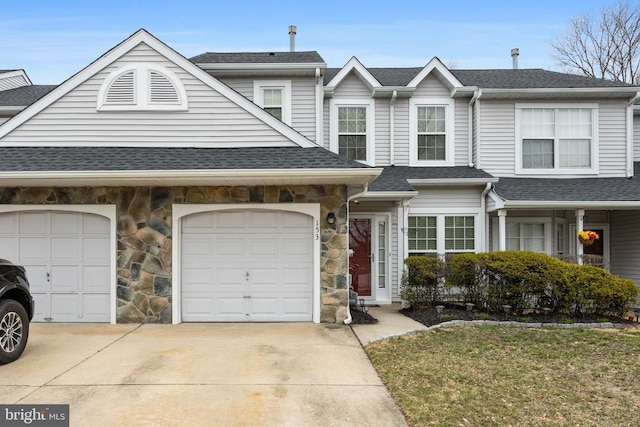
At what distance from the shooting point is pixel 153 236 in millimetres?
8047

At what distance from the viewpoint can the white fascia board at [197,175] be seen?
23.5ft

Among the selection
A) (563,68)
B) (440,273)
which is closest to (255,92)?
(440,273)

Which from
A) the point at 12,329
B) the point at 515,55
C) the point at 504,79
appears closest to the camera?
the point at 12,329

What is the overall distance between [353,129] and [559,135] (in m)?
5.46

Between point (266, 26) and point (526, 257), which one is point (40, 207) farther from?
point (266, 26)

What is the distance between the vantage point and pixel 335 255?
807 centimetres

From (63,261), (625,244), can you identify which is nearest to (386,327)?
(63,261)

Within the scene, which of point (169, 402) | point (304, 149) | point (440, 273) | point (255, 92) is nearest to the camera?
point (169, 402)

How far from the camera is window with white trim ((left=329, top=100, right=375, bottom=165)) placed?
11633 mm

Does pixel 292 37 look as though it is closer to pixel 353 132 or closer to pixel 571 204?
pixel 353 132

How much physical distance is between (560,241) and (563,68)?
15.4 m

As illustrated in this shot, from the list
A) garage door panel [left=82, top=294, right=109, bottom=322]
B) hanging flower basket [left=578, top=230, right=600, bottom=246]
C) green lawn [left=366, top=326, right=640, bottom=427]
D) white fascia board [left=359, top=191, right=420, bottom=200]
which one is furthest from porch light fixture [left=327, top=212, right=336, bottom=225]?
hanging flower basket [left=578, top=230, right=600, bottom=246]

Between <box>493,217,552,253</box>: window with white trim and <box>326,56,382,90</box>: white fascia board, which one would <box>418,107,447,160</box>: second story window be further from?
<box>493,217,552,253</box>: window with white trim

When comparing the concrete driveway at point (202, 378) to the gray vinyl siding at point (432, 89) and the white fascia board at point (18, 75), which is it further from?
the white fascia board at point (18, 75)
